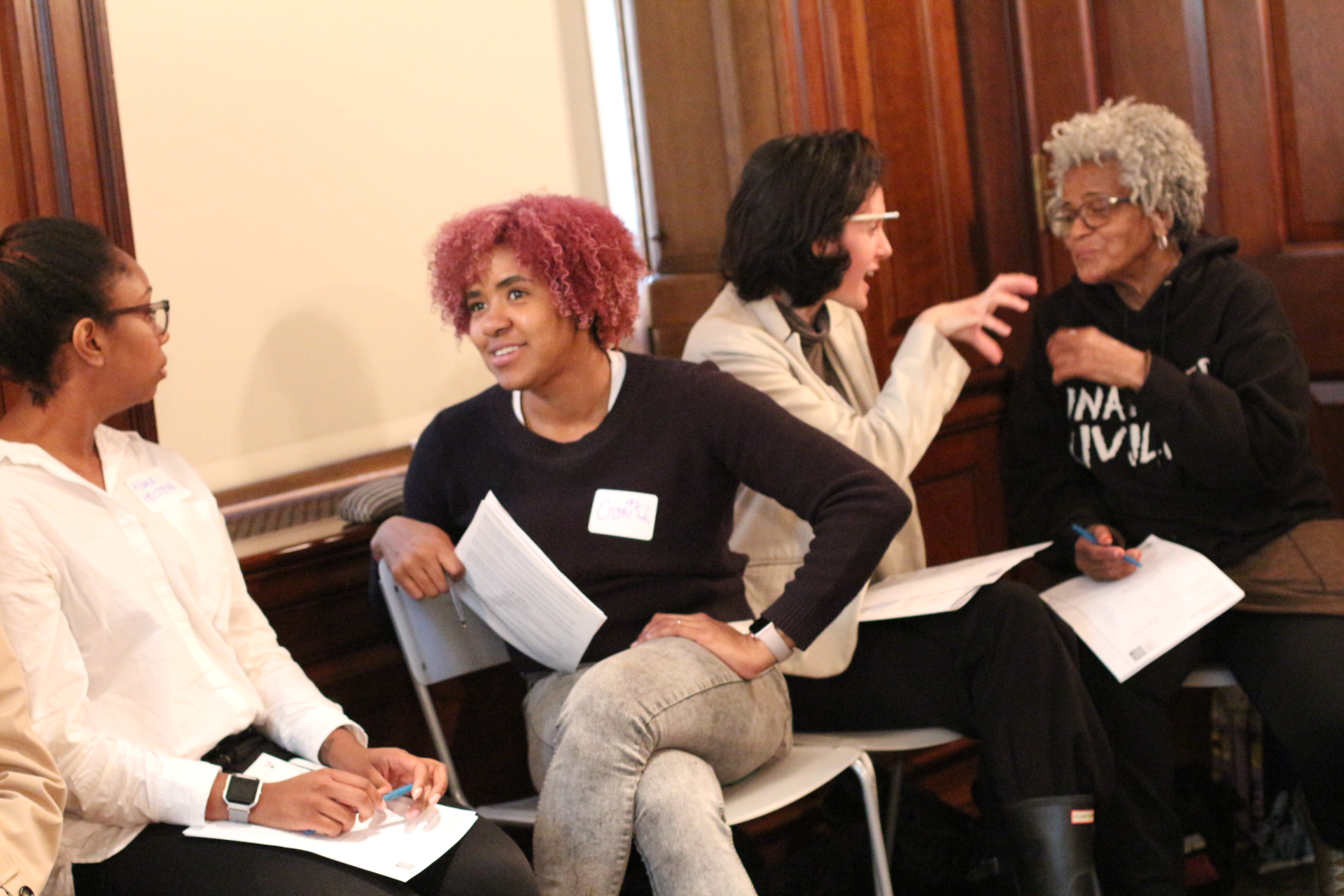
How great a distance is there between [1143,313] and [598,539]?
4.29 feet

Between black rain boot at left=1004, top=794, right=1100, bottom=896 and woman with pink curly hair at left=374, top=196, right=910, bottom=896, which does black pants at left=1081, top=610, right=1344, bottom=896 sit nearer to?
black rain boot at left=1004, top=794, right=1100, bottom=896

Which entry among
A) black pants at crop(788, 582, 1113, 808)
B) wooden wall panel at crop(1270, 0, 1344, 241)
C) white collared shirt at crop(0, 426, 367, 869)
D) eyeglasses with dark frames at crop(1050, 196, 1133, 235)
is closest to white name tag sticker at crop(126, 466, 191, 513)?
white collared shirt at crop(0, 426, 367, 869)

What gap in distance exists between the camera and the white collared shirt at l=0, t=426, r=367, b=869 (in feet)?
5.28

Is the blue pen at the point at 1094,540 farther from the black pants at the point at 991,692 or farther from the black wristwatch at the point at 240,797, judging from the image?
the black wristwatch at the point at 240,797

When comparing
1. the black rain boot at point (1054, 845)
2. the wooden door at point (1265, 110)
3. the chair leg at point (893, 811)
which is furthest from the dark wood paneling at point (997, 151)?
the black rain boot at point (1054, 845)

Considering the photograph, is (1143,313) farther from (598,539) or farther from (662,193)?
(598,539)

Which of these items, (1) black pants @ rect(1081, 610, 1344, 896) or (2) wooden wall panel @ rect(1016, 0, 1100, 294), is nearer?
(1) black pants @ rect(1081, 610, 1344, 896)

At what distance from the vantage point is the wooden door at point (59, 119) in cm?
195

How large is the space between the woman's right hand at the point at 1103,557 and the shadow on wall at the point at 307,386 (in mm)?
1418

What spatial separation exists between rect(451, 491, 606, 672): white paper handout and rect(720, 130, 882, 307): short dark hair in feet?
2.48

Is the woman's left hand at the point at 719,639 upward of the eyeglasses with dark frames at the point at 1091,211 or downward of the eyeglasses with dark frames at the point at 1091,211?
downward

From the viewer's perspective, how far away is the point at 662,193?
9.77ft

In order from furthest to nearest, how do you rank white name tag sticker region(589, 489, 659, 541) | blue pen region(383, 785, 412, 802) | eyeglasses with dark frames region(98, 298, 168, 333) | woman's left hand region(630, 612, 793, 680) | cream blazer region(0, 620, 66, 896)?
white name tag sticker region(589, 489, 659, 541) < woman's left hand region(630, 612, 793, 680) < eyeglasses with dark frames region(98, 298, 168, 333) < blue pen region(383, 785, 412, 802) < cream blazer region(0, 620, 66, 896)

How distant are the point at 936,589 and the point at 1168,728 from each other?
1.86ft
